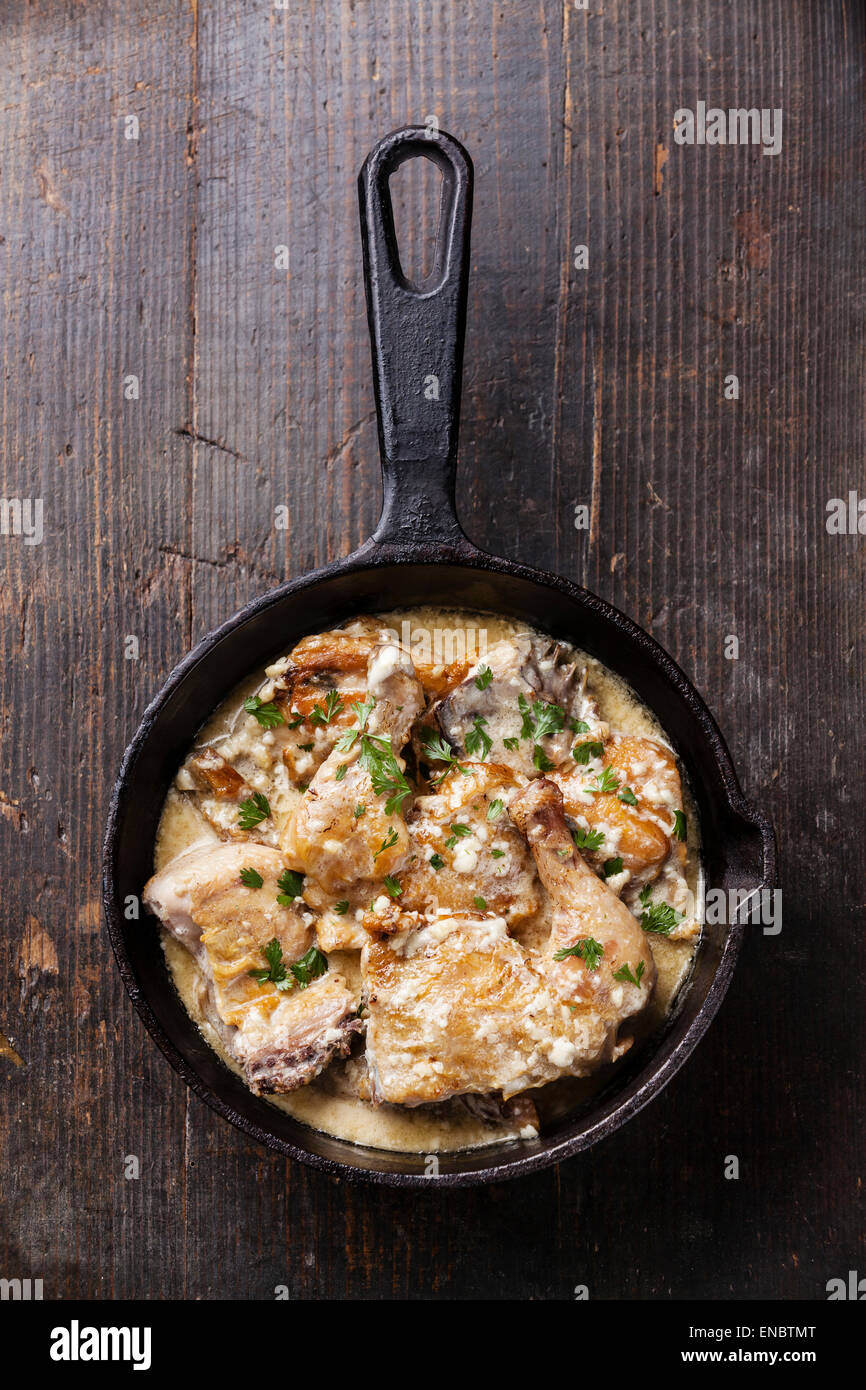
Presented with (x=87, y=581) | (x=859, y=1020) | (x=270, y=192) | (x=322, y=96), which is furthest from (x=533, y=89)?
(x=859, y=1020)

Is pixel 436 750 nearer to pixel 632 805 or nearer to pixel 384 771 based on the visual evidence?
pixel 384 771

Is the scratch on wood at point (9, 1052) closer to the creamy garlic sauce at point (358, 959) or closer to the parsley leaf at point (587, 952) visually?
the creamy garlic sauce at point (358, 959)

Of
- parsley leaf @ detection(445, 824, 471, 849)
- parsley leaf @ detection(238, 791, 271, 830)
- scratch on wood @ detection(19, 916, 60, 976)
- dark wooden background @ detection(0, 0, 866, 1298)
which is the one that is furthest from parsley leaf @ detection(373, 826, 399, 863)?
scratch on wood @ detection(19, 916, 60, 976)

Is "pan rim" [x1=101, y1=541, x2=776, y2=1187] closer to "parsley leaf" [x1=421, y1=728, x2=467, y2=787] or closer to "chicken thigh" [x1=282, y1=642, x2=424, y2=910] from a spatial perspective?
"chicken thigh" [x1=282, y1=642, x2=424, y2=910]

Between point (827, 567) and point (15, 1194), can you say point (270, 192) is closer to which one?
point (827, 567)

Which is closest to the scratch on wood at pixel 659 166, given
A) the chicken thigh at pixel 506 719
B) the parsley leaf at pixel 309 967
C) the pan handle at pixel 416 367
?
the pan handle at pixel 416 367

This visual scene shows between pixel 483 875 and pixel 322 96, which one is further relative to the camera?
pixel 322 96
